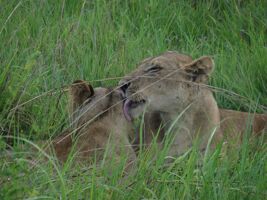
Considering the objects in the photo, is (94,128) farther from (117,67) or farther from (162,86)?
(117,67)

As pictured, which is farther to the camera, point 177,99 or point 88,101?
point 177,99

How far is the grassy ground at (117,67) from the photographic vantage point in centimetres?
439

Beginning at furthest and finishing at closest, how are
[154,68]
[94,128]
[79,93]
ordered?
[154,68] < [79,93] < [94,128]

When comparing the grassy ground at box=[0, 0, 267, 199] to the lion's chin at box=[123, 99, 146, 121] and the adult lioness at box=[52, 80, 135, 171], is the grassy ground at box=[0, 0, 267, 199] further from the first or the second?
the lion's chin at box=[123, 99, 146, 121]

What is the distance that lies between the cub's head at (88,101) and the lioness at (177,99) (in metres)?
0.08

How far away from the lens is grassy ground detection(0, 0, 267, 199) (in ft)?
14.4

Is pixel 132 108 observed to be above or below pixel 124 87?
below

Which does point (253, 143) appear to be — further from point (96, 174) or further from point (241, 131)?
point (96, 174)

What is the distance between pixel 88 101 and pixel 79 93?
96 mm

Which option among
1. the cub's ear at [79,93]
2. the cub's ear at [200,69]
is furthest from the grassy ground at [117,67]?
the cub's ear at [200,69]

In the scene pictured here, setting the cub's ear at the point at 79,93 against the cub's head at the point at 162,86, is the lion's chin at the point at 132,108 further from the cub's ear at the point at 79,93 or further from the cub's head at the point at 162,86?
the cub's ear at the point at 79,93

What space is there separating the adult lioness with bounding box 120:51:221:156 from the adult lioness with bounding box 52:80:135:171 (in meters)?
0.12

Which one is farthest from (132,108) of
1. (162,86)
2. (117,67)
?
(117,67)

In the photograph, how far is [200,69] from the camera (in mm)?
5883
